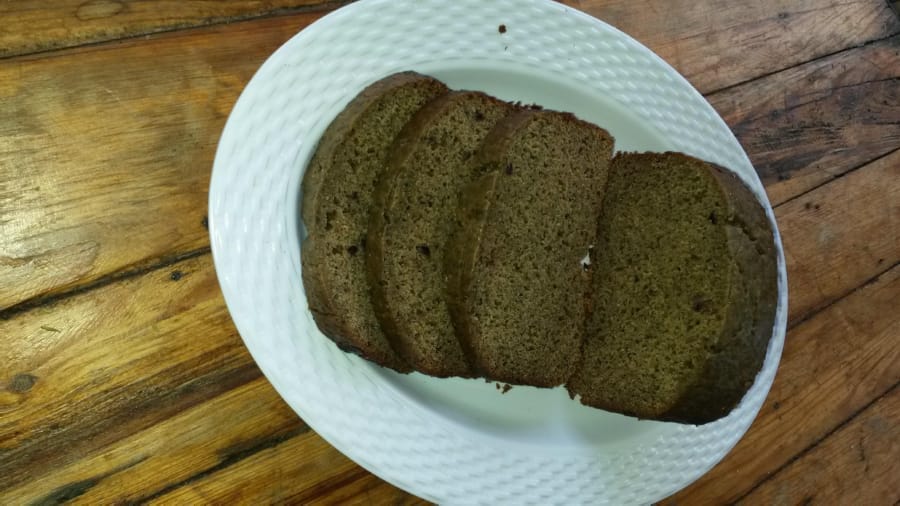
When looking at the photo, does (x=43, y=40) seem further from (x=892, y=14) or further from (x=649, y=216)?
(x=892, y=14)

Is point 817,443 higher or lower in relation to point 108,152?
lower

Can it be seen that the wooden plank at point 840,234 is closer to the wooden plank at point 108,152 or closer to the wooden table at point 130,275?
the wooden table at point 130,275

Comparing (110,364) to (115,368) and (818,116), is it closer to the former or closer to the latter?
(115,368)

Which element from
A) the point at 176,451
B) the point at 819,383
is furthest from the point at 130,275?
the point at 819,383

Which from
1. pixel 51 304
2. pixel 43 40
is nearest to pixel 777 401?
pixel 51 304

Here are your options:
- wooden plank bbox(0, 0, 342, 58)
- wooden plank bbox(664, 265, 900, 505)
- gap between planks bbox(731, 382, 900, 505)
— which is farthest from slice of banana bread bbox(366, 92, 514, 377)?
gap between planks bbox(731, 382, 900, 505)

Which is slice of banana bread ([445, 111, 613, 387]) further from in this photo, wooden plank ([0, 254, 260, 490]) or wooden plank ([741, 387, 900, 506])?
wooden plank ([741, 387, 900, 506])

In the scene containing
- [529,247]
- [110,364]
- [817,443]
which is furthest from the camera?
[817,443]
